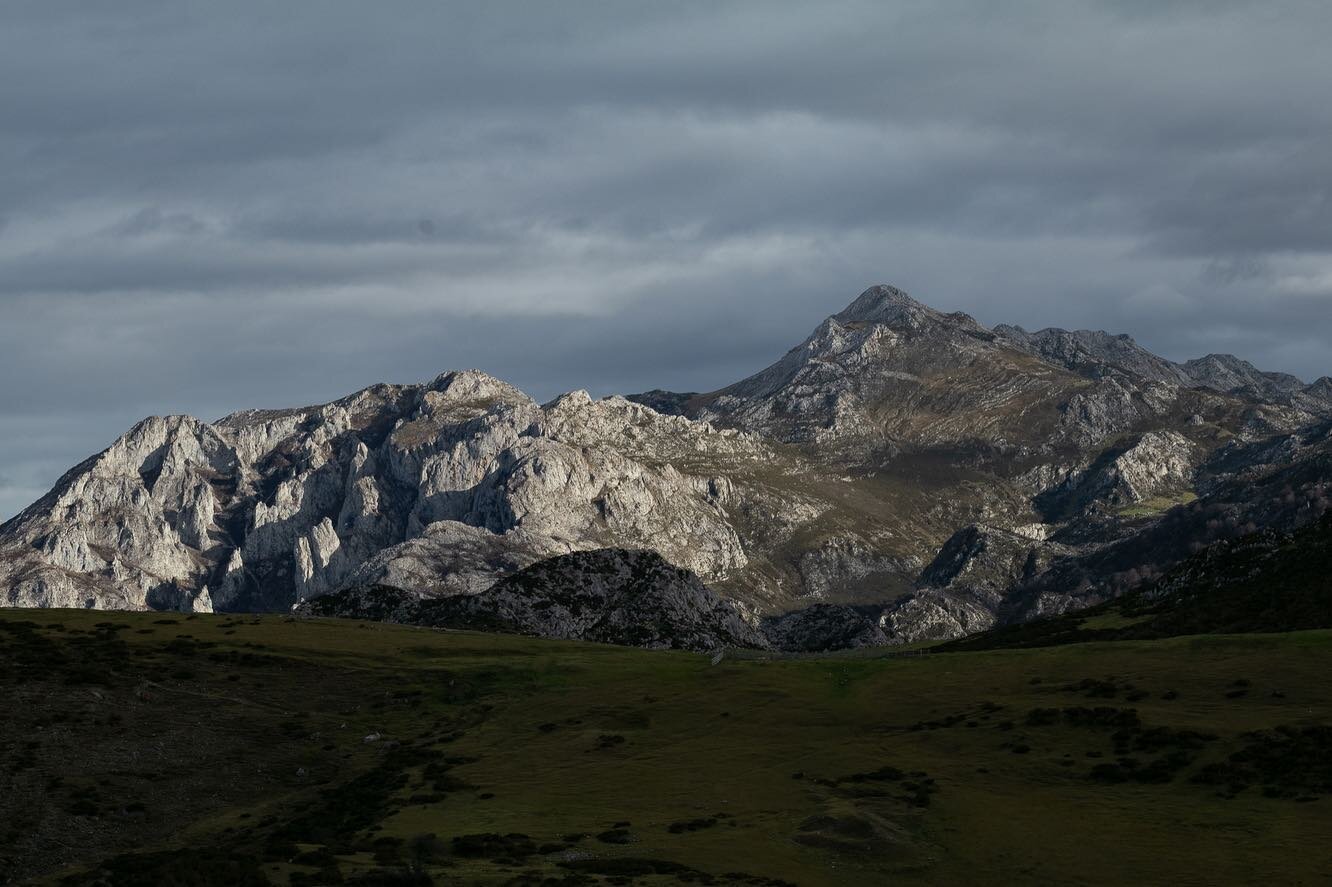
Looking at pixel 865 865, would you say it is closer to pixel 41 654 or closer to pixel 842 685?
pixel 842 685

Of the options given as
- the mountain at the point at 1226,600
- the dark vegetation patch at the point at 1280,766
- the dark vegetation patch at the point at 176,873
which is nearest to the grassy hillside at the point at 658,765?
the dark vegetation patch at the point at 1280,766

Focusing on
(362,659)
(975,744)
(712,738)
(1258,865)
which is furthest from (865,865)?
(362,659)

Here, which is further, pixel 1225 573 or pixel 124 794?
pixel 1225 573

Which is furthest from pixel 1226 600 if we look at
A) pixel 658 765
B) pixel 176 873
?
pixel 176 873

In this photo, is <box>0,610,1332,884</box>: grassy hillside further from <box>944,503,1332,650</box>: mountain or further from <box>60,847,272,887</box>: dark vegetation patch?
<box>944,503,1332,650</box>: mountain

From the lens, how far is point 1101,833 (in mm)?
69688

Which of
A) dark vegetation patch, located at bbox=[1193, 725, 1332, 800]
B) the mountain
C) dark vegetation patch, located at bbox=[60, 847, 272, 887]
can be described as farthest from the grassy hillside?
the mountain

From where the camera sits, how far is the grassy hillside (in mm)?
67938

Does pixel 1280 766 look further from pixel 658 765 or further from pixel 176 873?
pixel 176 873

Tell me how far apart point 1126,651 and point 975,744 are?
27709 millimetres

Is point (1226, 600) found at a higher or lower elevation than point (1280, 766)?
higher

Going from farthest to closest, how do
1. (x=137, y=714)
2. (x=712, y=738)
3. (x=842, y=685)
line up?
(x=842, y=685) → (x=137, y=714) → (x=712, y=738)

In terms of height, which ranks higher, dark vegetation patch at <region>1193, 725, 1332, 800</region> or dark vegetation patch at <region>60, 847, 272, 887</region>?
dark vegetation patch at <region>1193, 725, 1332, 800</region>

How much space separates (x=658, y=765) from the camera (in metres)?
94.1
